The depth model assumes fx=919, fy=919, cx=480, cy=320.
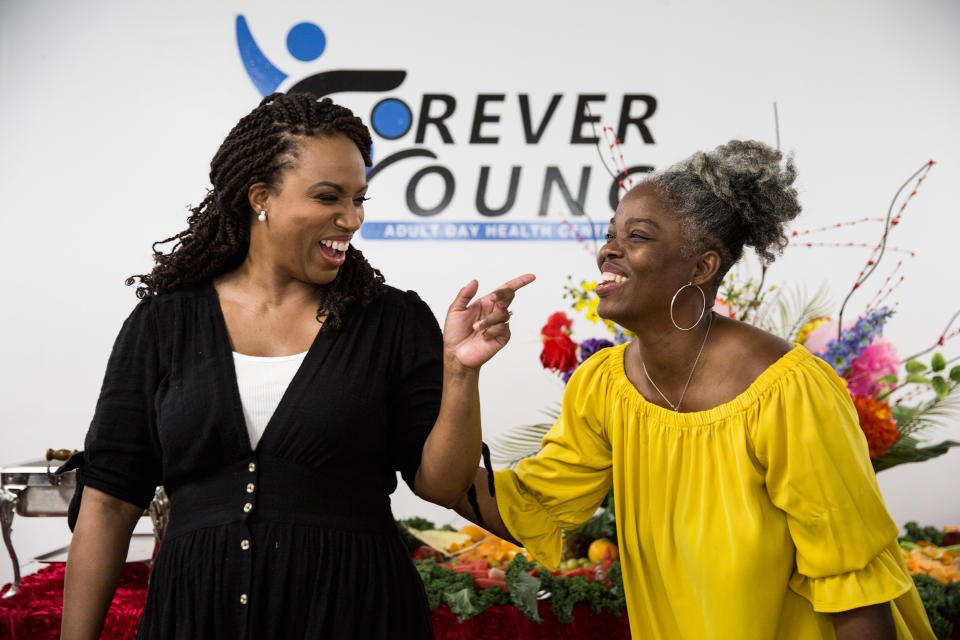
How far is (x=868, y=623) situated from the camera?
1718 millimetres

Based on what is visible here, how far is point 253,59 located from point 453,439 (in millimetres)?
3334

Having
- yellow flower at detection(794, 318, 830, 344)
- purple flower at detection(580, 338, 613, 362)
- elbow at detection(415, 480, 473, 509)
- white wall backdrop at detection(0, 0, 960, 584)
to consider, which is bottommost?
elbow at detection(415, 480, 473, 509)

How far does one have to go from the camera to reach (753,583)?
1.77 metres

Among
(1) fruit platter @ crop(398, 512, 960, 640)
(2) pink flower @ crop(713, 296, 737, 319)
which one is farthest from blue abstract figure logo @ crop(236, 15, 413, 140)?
(1) fruit platter @ crop(398, 512, 960, 640)

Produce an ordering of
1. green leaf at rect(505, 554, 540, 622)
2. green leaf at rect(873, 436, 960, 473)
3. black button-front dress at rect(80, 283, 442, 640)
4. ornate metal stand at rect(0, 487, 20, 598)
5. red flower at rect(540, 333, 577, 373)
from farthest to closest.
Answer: red flower at rect(540, 333, 577, 373)
green leaf at rect(873, 436, 960, 473)
ornate metal stand at rect(0, 487, 20, 598)
green leaf at rect(505, 554, 540, 622)
black button-front dress at rect(80, 283, 442, 640)

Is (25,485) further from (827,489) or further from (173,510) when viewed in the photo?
(827,489)

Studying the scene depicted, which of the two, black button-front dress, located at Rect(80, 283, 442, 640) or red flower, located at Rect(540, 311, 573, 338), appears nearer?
black button-front dress, located at Rect(80, 283, 442, 640)

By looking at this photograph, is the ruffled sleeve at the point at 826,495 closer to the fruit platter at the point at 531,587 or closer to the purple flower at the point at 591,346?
the fruit platter at the point at 531,587

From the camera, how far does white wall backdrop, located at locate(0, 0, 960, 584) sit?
14.3 feet

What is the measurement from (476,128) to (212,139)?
50.8 inches

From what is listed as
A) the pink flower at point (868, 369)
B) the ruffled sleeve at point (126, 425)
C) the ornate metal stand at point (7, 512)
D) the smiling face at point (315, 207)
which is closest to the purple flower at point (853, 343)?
the pink flower at point (868, 369)

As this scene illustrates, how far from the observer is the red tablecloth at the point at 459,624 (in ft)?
7.97

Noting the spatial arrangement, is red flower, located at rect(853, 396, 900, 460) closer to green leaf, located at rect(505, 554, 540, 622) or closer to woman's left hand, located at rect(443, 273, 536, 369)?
green leaf, located at rect(505, 554, 540, 622)

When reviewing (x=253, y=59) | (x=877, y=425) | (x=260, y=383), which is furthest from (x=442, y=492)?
(x=253, y=59)
